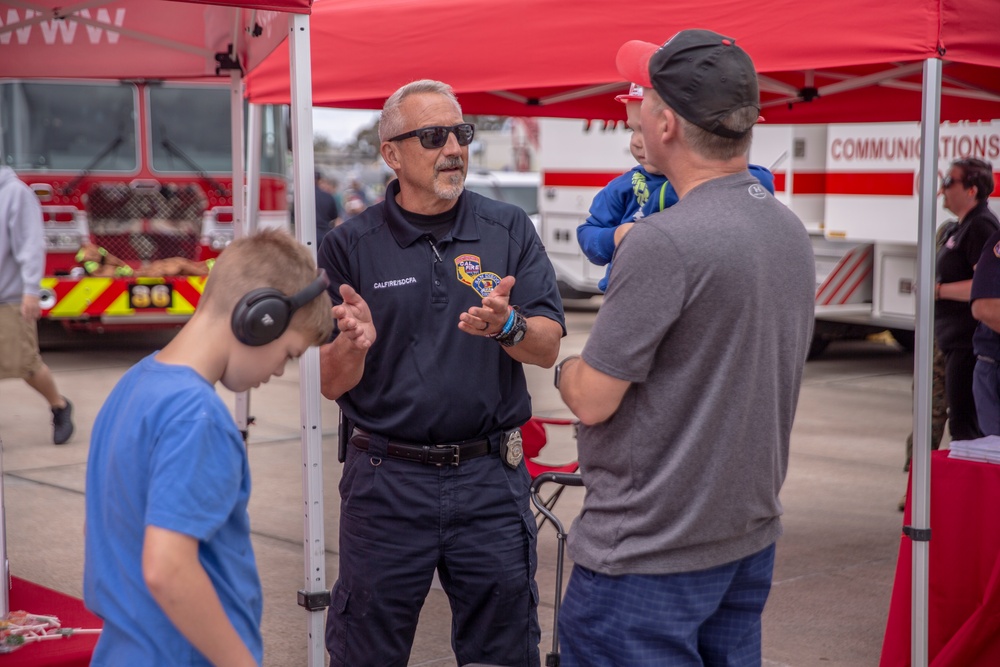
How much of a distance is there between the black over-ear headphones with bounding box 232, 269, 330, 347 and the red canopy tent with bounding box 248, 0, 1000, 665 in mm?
2492

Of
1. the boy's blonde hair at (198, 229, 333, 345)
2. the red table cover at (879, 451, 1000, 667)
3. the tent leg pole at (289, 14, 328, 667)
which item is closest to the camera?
the boy's blonde hair at (198, 229, 333, 345)

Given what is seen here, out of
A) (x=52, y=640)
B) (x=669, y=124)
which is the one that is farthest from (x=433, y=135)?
(x=52, y=640)

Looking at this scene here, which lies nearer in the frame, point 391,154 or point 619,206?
point 391,154

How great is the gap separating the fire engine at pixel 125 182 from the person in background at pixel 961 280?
21.6 feet

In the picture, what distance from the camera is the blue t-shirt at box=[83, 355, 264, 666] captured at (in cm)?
173

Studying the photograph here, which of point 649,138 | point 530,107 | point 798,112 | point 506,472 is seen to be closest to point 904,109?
point 798,112

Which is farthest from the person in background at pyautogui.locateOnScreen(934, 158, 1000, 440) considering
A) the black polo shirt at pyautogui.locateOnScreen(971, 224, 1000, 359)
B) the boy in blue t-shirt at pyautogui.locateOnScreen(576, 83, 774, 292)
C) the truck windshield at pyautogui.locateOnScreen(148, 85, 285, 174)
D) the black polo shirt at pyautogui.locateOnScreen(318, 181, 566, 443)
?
the truck windshield at pyautogui.locateOnScreen(148, 85, 285, 174)

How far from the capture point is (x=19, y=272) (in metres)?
6.87

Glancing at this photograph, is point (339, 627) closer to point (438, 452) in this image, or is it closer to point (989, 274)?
point (438, 452)

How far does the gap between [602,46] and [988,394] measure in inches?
102

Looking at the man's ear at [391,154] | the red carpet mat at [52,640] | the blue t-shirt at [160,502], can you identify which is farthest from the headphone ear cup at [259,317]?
the red carpet mat at [52,640]

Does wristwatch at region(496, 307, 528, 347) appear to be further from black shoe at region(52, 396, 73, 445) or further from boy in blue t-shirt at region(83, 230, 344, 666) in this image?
black shoe at region(52, 396, 73, 445)

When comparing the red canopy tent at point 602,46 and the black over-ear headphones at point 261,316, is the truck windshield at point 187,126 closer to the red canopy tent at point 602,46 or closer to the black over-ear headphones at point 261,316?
the red canopy tent at point 602,46

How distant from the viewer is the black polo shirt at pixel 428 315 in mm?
2965
